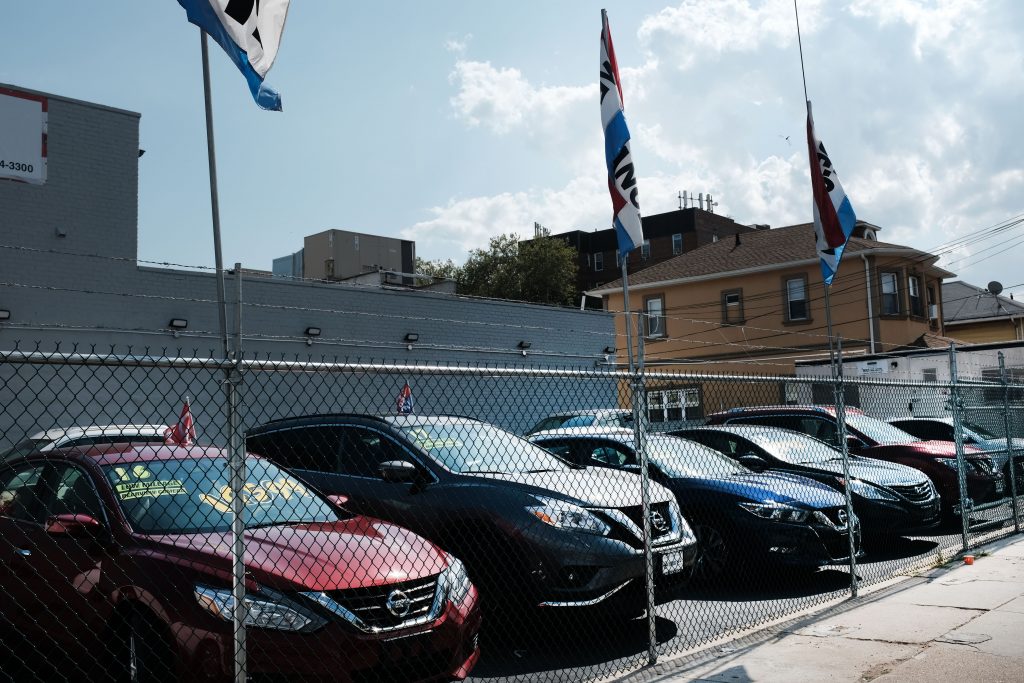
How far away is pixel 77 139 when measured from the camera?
20.0m

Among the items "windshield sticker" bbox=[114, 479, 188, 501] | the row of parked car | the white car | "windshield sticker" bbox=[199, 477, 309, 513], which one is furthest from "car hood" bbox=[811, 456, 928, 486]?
"windshield sticker" bbox=[114, 479, 188, 501]

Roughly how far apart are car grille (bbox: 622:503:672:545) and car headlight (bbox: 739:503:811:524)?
131 centimetres

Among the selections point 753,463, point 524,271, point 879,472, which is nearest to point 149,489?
point 753,463

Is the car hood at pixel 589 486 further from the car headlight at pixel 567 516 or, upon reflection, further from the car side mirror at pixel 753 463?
the car side mirror at pixel 753 463

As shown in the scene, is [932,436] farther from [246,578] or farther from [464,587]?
[246,578]

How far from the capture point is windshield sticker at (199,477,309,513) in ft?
17.1

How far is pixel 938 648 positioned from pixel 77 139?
19344 mm

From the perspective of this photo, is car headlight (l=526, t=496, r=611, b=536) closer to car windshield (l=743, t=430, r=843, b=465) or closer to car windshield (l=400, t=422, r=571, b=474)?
car windshield (l=400, t=422, r=571, b=474)

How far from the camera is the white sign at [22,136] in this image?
19.0 metres

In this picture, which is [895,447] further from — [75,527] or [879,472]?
[75,527]

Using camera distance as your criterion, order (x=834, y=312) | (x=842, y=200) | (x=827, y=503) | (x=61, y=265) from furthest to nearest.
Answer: (x=834, y=312) < (x=61, y=265) < (x=842, y=200) < (x=827, y=503)

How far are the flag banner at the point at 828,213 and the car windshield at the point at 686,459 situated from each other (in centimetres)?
577

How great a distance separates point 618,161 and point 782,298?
1136 inches

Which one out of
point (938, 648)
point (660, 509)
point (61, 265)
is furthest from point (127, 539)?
point (61, 265)
